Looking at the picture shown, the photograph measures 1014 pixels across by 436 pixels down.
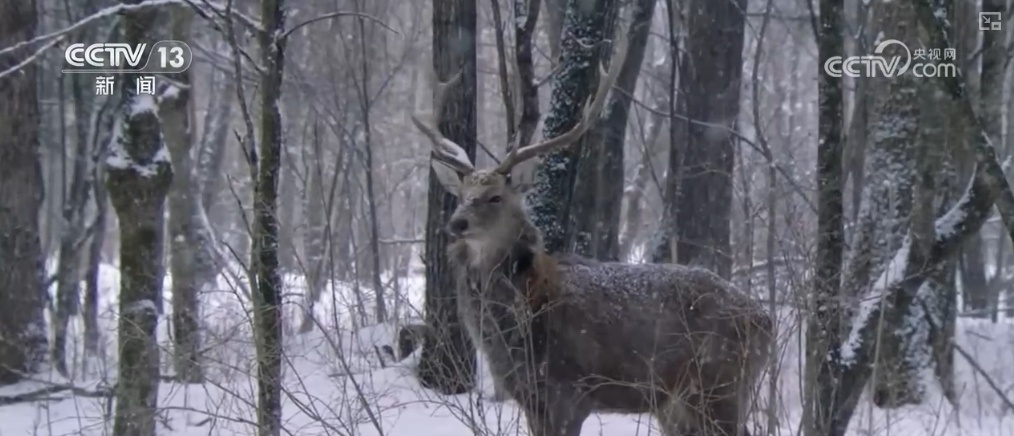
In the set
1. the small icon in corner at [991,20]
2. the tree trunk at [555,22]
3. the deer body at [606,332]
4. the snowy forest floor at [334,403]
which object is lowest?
the snowy forest floor at [334,403]

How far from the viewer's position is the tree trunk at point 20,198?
35.3ft

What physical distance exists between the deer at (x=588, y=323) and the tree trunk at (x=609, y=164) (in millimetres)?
3214

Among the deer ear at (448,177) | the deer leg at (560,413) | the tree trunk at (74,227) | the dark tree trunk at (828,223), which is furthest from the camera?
the tree trunk at (74,227)

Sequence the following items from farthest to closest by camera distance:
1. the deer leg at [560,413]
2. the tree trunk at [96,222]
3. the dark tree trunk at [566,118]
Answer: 1. the tree trunk at [96,222]
2. the dark tree trunk at [566,118]
3. the deer leg at [560,413]

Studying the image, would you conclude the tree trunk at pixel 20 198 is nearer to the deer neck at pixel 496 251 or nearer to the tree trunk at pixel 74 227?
the tree trunk at pixel 74 227

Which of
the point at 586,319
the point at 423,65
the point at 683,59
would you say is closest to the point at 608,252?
the point at 683,59

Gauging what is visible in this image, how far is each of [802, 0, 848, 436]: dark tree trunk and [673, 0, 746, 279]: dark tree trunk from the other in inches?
214

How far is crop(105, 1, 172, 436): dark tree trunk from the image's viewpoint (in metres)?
7.58

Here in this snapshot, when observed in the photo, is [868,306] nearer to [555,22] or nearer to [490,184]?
[490,184]

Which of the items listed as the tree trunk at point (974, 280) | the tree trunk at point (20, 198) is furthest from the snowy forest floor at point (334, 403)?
the tree trunk at point (974, 280)

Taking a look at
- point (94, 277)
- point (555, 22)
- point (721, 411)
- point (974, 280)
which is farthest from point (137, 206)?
point (974, 280)

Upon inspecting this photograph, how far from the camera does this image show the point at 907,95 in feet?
31.1

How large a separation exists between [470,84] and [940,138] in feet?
12.7

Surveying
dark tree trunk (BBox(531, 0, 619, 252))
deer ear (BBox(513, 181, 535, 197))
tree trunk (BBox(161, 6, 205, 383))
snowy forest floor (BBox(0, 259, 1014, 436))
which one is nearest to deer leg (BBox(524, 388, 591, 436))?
snowy forest floor (BBox(0, 259, 1014, 436))
